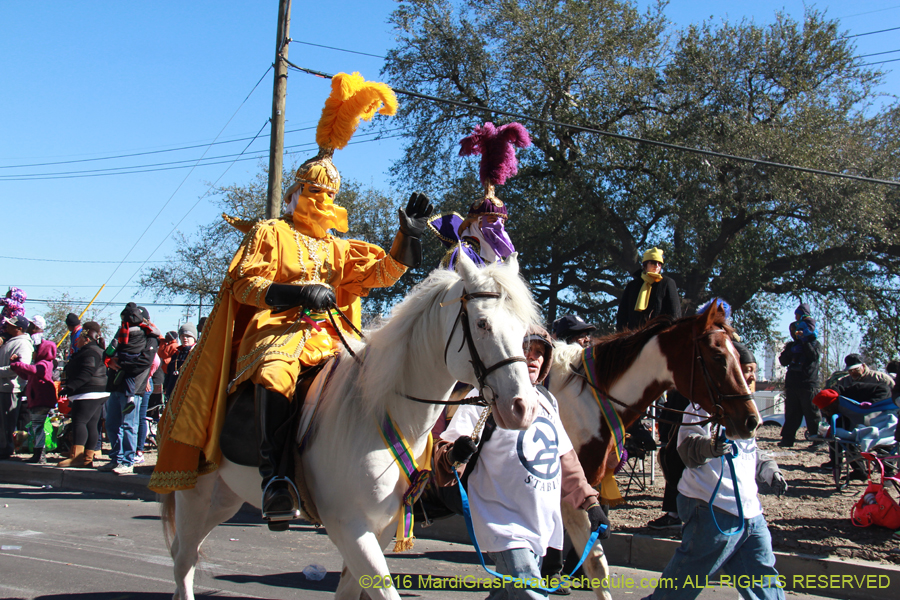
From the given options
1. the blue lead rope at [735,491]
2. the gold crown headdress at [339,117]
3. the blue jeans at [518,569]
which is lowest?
the blue jeans at [518,569]

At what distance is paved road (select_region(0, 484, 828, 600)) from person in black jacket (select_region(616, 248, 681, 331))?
2440 mm

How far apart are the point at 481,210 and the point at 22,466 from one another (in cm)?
912

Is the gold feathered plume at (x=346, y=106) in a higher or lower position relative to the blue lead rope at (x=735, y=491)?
higher

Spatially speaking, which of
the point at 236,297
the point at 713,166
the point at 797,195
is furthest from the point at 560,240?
the point at 236,297

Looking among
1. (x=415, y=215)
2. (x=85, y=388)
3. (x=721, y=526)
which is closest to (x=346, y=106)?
(x=415, y=215)

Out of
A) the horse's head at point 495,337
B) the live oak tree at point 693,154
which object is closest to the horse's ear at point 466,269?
the horse's head at point 495,337

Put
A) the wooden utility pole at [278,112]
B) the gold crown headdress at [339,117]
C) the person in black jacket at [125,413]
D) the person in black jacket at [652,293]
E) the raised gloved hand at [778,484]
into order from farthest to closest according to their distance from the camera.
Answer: the wooden utility pole at [278,112]
the person in black jacket at [125,413]
the person in black jacket at [652,293]
the gold crown headdress at [339,117]
the raised gloved hand at [778,484]

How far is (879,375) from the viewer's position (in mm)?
9078

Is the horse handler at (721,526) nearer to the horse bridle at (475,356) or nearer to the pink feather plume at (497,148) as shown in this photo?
the horse bridle at (475,356)

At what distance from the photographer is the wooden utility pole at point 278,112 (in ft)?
34.2

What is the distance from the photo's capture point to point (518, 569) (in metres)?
2.96

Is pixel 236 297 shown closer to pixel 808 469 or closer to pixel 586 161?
pixel 808 469

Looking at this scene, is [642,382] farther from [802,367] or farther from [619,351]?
[802,367]

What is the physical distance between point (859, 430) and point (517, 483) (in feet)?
22.1
